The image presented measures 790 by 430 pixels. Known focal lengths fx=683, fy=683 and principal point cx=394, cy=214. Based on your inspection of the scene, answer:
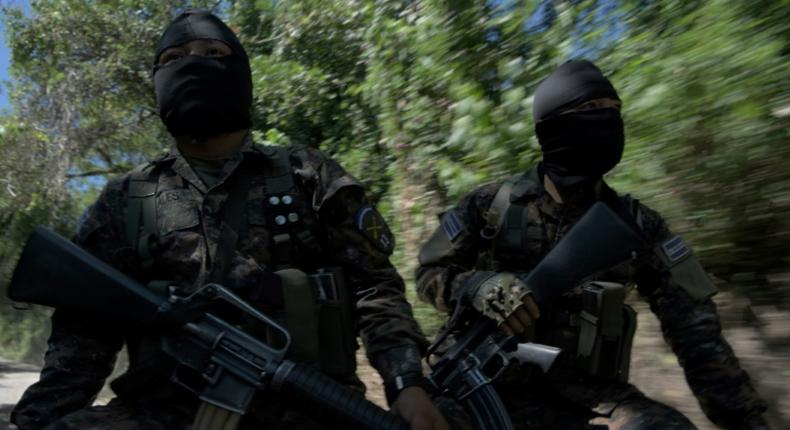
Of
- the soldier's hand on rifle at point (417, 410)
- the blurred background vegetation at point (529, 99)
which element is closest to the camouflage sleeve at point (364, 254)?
the soldier's hand on rifle at point (417, 410)

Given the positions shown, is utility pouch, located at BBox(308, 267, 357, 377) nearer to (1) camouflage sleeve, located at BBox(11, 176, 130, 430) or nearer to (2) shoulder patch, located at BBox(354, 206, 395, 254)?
(2) shoulder patch, located at BBox(354, 206, 395, 254)

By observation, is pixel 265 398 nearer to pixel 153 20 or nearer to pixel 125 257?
pixel 125 257

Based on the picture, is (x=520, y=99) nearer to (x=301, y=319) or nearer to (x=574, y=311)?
(x=574, y=311)

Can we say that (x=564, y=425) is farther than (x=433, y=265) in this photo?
No

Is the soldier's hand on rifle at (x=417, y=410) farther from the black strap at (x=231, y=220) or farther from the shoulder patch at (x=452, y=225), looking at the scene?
the shoulder patch at (x=452, y=225)

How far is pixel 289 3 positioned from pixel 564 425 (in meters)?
5.31

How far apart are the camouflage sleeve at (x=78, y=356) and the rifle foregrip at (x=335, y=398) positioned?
1.90ft

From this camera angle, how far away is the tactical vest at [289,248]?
1.75 m

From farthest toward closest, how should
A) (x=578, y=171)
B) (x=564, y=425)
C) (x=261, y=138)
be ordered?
(x=261, y=138) → (x=578, y=171) → (x=564, y=425)

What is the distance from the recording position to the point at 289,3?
21.1ft

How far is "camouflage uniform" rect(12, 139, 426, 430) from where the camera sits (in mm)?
1758

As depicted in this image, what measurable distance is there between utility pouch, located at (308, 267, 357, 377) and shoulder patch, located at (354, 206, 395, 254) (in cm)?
14

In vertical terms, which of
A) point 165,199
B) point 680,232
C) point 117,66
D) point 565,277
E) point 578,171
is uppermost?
point 117,66

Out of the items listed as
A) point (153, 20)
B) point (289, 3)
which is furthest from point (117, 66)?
point (289, 3)
